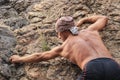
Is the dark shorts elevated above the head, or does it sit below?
below

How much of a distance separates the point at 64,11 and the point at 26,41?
1.19 metres

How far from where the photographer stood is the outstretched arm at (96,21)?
773cm

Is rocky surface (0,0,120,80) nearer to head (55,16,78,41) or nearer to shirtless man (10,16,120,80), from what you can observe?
shirtless man (10,16,120,80)

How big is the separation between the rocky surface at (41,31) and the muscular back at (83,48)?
45 centimetres

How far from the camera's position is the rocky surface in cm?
745

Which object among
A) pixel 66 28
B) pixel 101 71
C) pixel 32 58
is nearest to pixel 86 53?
pixel 101 71

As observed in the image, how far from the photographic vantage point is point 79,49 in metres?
6.89

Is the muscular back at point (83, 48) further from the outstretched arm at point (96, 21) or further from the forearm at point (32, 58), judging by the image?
the forearm at point (32, 58)

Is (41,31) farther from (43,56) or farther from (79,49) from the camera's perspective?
(79,49)

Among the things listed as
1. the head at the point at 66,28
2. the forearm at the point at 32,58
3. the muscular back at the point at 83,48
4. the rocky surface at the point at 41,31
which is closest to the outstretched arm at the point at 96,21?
the rocky surface at the point at 41,31

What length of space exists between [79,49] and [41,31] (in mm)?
1705

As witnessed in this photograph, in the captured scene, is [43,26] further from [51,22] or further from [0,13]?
[0,13]

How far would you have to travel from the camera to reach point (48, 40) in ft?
26.7

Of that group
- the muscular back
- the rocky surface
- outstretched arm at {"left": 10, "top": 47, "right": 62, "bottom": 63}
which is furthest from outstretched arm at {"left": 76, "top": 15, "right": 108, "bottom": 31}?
outstretched arm at {"left": 10, "top": 47, "right": 62, "bottom": 63}
